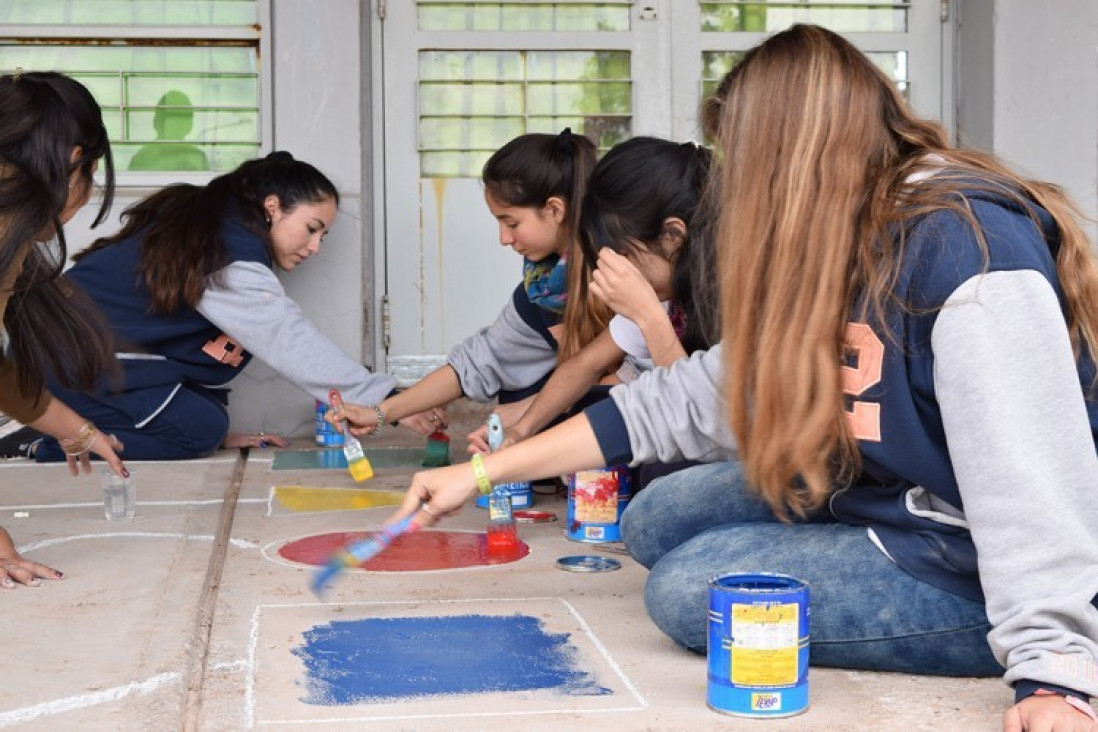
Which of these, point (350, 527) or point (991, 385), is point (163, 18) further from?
point (991, 385)

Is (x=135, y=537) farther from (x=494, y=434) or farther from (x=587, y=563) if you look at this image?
(x=587, y=563)

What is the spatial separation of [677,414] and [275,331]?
8.18 ft

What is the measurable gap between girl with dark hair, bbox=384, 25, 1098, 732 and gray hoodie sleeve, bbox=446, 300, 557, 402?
197 cm

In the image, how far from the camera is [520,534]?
132 inches

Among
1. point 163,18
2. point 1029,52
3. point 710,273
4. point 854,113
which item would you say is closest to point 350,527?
point 710,273

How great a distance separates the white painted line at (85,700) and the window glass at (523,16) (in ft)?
11.8

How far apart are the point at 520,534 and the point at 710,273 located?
0.82 m

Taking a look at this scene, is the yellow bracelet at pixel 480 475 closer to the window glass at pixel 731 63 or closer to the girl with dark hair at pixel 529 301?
the girl with dark hair at pixel 529 301

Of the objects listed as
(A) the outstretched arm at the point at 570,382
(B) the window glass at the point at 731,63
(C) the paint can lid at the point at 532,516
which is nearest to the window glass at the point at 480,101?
(B) the window glass at the point at 731,63

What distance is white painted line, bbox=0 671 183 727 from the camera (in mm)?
2027

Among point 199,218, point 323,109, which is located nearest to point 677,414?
point 199,218

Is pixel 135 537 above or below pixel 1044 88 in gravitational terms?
below

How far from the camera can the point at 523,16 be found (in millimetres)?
5344

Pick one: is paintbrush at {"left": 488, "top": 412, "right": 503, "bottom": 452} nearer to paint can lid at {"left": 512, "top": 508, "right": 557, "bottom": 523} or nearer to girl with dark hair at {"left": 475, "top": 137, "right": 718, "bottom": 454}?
girl with dark hair at {"left": 475, "top": 137, "right": 718, "bottom": 454}
